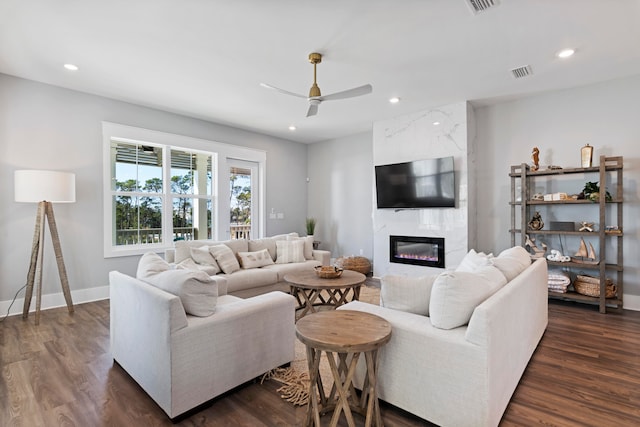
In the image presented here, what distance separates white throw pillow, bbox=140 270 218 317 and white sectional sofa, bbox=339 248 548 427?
0.91 metres

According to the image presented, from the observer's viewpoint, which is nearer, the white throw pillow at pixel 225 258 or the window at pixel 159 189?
the white throw pillow at pixel 225 258

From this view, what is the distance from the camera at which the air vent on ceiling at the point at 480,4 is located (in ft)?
7.61

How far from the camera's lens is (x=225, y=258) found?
4.07 m

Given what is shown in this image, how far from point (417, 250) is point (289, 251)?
2.05 m

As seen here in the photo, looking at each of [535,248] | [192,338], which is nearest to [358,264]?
[535,248]

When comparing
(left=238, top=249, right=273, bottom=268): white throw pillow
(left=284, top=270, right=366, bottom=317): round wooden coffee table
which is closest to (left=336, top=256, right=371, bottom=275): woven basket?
(left=238, top=249, right=273, bottom=268): white throw pillow

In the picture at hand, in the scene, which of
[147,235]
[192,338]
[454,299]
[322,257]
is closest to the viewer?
[454,299]

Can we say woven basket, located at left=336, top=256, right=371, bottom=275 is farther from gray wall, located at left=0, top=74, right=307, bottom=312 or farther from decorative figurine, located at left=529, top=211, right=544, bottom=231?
gray wall, located at left=0, top=74, right=307, bottom=312

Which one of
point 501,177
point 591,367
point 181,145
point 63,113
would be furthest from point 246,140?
point 591,367

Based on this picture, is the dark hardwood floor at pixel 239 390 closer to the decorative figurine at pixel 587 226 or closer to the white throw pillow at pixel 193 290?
the white throw pillow at pixel 193 290

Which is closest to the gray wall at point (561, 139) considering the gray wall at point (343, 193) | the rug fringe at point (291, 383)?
the gray wall at point (343, 193)

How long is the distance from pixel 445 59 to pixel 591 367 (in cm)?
297

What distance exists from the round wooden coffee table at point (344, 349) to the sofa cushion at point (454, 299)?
29cm

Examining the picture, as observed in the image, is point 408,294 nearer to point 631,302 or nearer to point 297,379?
point 297,379
